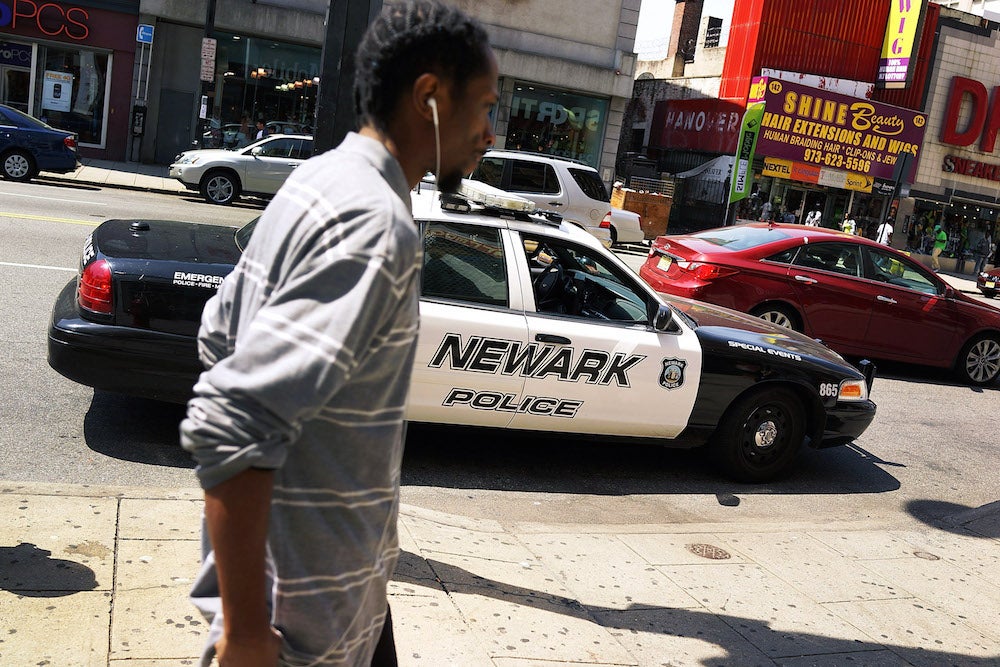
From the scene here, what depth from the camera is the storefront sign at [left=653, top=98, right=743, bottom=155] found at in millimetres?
32438

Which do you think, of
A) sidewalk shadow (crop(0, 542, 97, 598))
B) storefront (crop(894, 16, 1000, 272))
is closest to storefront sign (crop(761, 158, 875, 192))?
storefront (crop(894, 16, 1000, 272))

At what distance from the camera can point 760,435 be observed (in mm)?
6574

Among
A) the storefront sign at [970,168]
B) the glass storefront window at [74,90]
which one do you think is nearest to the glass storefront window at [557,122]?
the glass storefront window at [74,90]

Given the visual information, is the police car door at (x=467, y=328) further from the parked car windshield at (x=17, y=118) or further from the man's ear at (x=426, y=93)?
the parked car windshield at (x=17, y=118)

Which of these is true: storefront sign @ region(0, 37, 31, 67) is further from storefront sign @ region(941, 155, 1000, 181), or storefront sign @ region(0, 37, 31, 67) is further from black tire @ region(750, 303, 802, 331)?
storefront sign @ region(941, 155, 1000, 181)

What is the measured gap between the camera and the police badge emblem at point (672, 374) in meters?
6.12

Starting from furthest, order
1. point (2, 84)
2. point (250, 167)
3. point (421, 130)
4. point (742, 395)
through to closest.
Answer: point (2, 84) → point (250, 167) → point (742, 395) → point (421, 130)

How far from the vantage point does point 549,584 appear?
4.33 m

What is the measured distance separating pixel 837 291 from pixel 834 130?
23.6m

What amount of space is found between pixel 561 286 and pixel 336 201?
4.91 meters

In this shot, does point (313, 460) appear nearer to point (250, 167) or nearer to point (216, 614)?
point (216, 614)

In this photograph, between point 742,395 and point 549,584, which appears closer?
point 549,584

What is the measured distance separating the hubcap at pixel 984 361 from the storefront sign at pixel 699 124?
69.9ft

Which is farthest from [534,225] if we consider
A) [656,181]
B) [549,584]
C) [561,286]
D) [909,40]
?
[909,40]
